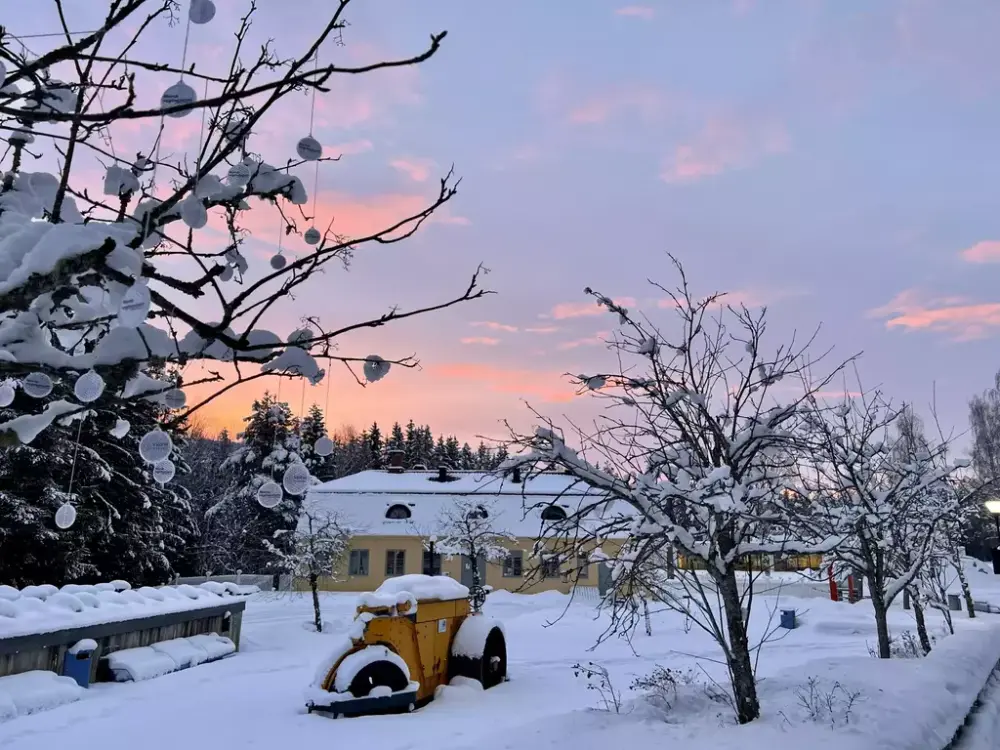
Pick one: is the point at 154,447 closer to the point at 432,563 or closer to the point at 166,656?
the point at 166,656

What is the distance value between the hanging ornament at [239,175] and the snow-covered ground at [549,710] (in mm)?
5431

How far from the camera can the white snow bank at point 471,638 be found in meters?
11.5

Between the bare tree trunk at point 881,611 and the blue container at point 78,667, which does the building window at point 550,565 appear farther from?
the blue container at point 78,667

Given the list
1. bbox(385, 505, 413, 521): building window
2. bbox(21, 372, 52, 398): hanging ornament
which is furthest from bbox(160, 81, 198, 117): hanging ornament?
bbox(385, 505, 413, 521): building window

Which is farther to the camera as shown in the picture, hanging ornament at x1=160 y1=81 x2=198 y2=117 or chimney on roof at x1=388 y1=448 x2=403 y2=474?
chimney on roof at x1=388 y1=448 x2=403 y2=474

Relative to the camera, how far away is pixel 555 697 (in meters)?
11.0

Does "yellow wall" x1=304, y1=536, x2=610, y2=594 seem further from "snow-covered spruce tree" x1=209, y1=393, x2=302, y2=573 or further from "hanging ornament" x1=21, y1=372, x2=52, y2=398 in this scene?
"hanging ornament" x1=21, y1=372, x2=52, y2=398

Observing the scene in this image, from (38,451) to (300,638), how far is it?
9965 millimetres

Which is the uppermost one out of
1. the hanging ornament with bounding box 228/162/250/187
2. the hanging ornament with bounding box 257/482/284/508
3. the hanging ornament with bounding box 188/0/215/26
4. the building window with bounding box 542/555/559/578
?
the hanging ornament with bounding box 188/0/215/26

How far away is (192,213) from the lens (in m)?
2.86

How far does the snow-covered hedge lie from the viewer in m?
10.3

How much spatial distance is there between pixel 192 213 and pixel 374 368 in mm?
996

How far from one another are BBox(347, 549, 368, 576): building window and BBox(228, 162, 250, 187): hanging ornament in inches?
1270

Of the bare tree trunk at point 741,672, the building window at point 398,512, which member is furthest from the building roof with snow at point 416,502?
the bare tree trunk at point 741,672
